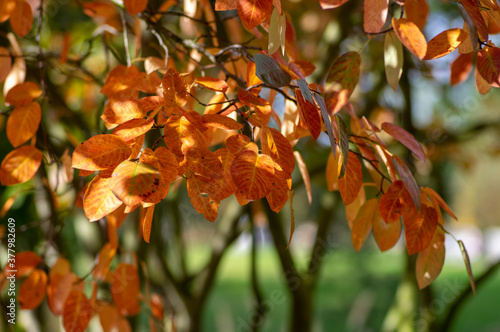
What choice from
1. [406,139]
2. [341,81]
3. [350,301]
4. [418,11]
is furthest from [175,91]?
[350,301]

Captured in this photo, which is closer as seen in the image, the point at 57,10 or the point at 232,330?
the point at 57,10

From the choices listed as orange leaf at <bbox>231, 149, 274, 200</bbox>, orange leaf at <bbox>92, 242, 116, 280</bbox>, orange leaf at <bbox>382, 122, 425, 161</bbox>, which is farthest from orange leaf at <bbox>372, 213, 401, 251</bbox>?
orange leaf at <bbox>92, 242, 116, 280</bbox>

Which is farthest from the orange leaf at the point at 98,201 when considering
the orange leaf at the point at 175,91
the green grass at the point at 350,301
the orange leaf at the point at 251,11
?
the green grass at the point at 350,301

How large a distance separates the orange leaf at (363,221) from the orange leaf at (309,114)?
0.60 feet

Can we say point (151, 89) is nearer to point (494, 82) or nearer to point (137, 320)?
point (494, 82)

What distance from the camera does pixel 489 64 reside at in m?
0.47

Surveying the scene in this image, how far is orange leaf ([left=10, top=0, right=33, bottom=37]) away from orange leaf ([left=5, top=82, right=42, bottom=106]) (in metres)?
0.10

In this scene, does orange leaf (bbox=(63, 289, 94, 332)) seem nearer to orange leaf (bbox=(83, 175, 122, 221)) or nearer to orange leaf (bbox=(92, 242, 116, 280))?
orange leaf (bbox=(92, 242, 116, 280))

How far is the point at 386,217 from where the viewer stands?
500 mm

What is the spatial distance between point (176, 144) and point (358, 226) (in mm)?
280

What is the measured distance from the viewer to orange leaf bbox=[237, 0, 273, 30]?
465 millimetres

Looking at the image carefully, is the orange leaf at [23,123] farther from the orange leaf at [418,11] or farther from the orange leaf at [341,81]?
the orange leaf at [418,11]

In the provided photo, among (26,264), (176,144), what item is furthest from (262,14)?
(26,264)

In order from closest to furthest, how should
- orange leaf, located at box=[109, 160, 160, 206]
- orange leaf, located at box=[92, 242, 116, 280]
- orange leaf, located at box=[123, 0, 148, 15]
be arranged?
orange leaf, located at box=[109, 160, 160, 206]
orange leaf, located at box=[123, 0, 148, 15]
orange leaf, located at box=[92, 242, 116, 280]
